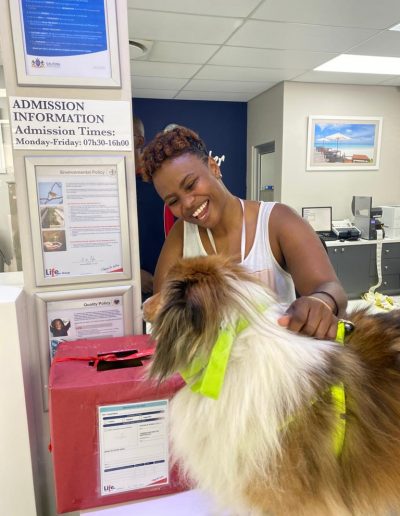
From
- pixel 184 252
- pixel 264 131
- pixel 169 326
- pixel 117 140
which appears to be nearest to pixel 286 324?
pixel 169 326

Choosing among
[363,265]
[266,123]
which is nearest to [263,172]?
[266,123]

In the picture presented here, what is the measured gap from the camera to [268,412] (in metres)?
0.73

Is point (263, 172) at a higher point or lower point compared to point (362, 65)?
lower

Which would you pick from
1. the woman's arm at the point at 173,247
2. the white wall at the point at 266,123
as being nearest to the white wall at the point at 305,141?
the white wall at the point at 266,123

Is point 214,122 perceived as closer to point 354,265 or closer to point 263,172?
point 263,172

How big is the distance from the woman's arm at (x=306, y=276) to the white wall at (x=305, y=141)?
4.09 meters

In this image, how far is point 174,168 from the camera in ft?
3.85

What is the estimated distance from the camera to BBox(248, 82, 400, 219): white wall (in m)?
5.02

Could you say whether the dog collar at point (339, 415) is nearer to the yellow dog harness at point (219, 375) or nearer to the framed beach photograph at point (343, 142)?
the yellow dog harness at point (219, 375)

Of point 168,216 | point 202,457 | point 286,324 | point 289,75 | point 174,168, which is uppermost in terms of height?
point 289,75

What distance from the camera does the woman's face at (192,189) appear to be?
1.18 meters

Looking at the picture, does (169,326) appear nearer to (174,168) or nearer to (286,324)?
(286,324)

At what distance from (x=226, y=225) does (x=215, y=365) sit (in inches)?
25.6

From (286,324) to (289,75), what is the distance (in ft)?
15.2
